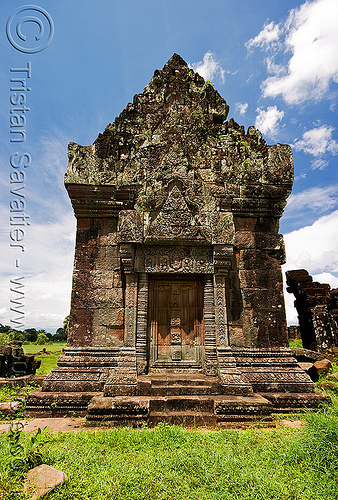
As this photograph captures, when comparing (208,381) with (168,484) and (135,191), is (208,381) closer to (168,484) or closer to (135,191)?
(168,484)

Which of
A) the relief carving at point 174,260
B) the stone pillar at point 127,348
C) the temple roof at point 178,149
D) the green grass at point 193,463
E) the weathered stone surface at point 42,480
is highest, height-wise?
the temple roof at point 178,149

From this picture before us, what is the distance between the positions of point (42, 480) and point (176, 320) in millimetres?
3527

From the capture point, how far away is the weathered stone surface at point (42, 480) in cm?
242

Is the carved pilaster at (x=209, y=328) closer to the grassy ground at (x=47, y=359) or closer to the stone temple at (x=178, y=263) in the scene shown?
the stone temple at (x=178, y=263)

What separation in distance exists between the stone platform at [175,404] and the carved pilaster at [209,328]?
0.73ft

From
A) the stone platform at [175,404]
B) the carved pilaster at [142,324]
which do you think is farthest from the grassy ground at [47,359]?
the carved pilaster at [142,324]

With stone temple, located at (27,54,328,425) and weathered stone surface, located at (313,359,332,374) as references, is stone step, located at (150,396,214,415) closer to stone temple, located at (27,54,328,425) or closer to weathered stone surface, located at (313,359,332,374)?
stone temple, located at (27,54,328,425)

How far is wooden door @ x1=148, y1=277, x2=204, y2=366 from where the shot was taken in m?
5.69

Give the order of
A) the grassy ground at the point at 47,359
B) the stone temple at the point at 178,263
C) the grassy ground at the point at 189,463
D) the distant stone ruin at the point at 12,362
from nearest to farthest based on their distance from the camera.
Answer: the grassy ground at the point at 189,463, the stone temple at the point at 178,263, the distant stone ruin at the point at 12,362, the grassy ground at the point at 47,359

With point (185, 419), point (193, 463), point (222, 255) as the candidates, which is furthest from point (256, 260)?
point (193, 463)

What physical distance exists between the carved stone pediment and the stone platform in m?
2.45

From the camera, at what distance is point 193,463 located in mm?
3078

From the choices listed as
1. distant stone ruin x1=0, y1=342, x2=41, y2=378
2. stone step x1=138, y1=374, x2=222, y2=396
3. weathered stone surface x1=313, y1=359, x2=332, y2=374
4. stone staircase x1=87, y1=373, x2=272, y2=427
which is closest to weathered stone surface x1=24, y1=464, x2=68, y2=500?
stone staircase x1=87, y1=373, x2=272, y2=427

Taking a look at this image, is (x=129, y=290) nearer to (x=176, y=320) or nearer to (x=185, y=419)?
(x=176, y=320)
